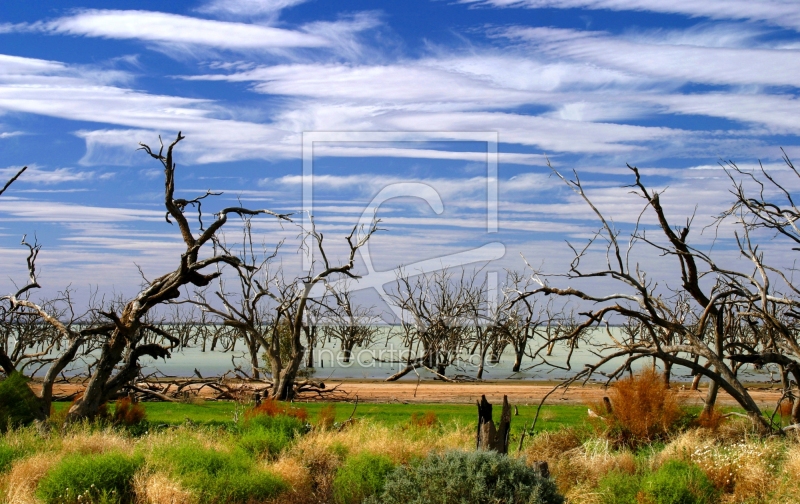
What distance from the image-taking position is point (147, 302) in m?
13.6

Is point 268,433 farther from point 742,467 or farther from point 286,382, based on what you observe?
point 286,382

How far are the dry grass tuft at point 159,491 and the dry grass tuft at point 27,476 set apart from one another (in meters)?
1.24

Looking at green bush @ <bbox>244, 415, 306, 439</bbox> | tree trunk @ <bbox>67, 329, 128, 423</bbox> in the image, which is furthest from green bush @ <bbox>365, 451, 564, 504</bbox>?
tree trunk @ <bbox>67, 329, 128, 423</bbox>

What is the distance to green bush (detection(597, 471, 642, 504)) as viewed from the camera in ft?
33.9

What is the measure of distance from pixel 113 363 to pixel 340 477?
585 centimetres

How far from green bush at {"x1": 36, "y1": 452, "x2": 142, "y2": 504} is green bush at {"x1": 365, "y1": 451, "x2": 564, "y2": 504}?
12.1 feet

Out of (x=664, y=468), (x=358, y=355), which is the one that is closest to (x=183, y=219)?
(x=664, y=468)

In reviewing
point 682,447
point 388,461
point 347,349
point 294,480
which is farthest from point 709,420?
point 347,349

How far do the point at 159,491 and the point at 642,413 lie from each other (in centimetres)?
834

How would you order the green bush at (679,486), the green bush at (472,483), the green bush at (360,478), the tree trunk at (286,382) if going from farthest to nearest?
A: the tree trunk at (286,382) → the green bush at (360,478) → the green bush at (679,486) → the green bush at (472,483)

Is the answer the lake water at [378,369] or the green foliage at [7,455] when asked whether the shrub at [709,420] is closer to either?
the green foliage at [7,455]

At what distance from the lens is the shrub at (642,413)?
1337 centimetres

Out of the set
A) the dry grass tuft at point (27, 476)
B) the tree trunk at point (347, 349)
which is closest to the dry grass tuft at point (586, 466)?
the dry grass tuft at point (27, 476)
